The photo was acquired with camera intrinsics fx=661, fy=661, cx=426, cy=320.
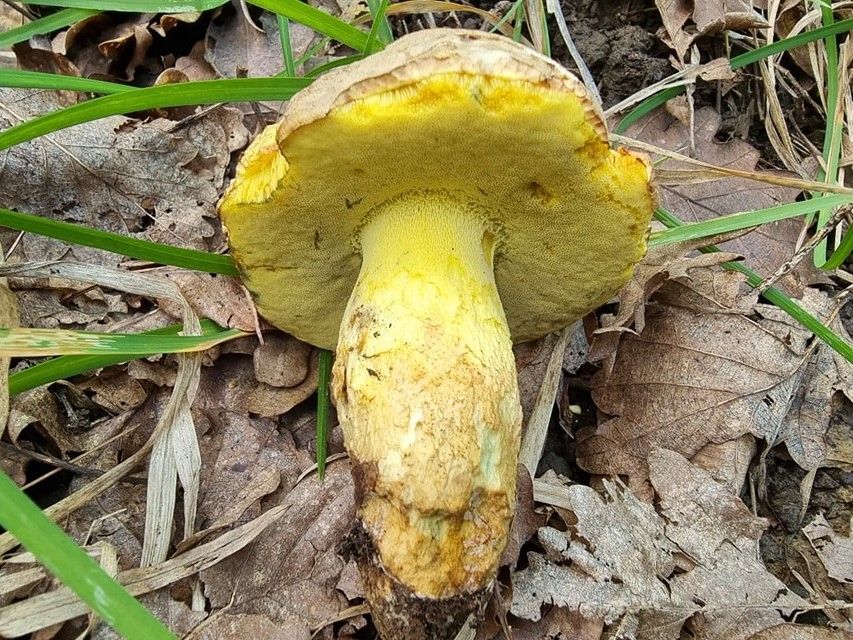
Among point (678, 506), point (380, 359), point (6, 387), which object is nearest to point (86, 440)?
point (6, 387)

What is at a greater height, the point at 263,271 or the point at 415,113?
the point at 415,113

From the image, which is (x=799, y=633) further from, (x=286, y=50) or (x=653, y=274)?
(x=286, y=50)

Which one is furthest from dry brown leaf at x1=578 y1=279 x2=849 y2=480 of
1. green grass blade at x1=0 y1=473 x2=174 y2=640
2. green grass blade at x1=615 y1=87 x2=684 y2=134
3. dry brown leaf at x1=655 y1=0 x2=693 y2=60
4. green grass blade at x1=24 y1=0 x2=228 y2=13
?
green grass blade at x1=24 y1=0 x2=228 y2=13

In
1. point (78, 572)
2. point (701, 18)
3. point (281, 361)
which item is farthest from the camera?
point (701, 18)

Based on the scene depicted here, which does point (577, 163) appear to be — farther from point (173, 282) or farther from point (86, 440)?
point (86, 440)

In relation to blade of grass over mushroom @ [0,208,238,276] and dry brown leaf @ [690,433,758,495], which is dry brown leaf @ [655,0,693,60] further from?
blade of grass over mushroom @ [0,208,238,276]

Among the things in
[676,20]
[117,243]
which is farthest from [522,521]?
[676,20]
